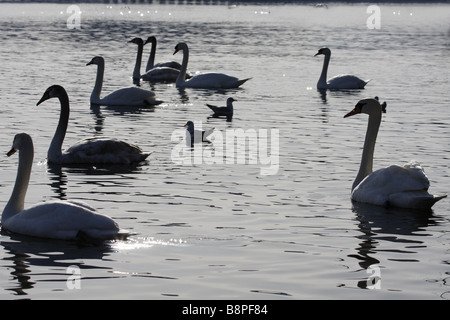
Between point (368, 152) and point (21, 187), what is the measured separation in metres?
5.03

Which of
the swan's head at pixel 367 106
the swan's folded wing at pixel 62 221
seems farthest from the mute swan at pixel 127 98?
the swan's folded wing at pixel 62 221

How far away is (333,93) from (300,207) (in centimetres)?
1714

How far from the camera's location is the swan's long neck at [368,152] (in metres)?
14.3

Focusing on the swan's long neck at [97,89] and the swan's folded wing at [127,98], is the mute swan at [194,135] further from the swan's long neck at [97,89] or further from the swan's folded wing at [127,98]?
the swan's long neck at [97,89]

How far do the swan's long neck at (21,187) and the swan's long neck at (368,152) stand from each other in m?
4.56

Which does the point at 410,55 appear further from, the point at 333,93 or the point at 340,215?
the point at 340,215

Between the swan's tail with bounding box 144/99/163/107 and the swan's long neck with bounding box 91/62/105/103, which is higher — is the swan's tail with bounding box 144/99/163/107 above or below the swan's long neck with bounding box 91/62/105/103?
below

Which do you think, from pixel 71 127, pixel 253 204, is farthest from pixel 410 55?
pixel 253 204

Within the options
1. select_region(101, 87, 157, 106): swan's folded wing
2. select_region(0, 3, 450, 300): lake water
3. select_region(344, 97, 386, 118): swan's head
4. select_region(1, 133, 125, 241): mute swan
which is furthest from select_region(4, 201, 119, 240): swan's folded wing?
select_region(101, 87, 157, 106): swan's folded wing

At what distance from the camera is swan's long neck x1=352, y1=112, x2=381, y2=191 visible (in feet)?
46.9

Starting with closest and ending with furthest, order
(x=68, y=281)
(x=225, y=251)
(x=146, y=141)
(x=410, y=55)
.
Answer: (x=68, y=281)
(x=225, y=251)
(x=146, y=141)
(x=410, y=55)

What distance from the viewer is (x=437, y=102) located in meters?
27.1

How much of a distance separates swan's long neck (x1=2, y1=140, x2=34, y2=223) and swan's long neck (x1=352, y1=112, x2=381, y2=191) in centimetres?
456

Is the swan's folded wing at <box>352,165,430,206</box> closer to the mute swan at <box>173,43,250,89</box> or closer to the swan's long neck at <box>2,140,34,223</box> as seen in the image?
the swan's long neck at <box>2,140,34,223</box>
